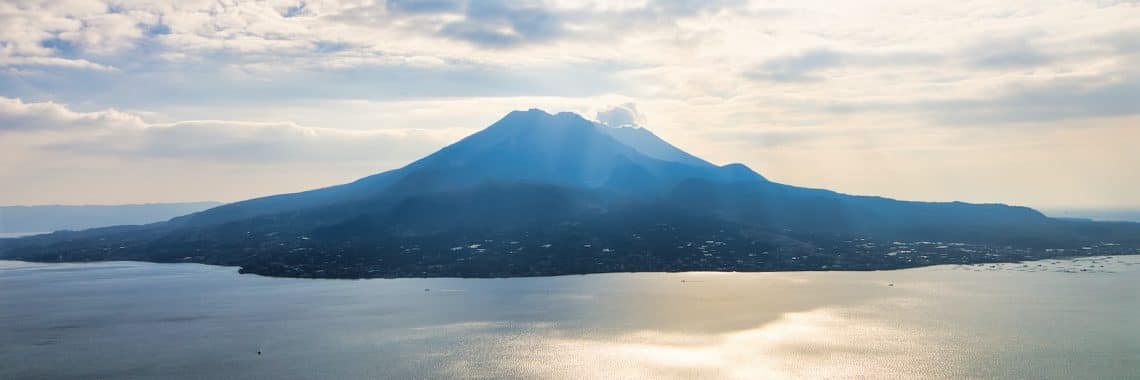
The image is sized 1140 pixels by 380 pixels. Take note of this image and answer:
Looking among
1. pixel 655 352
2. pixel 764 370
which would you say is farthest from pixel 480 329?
pixel 764 370

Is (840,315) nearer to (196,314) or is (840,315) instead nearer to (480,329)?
(480,329)

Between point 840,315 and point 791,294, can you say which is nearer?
point 840,315

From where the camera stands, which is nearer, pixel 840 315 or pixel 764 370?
pixel 764 370

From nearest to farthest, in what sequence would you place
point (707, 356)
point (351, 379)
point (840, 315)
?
point (351, 379) → point (707, 356) → point (840, 315)

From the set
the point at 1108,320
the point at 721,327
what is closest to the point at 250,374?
the point at 721,327

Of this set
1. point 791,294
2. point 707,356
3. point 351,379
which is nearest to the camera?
point 351,379

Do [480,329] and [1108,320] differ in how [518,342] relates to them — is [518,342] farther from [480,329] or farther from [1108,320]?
[1108,320]
